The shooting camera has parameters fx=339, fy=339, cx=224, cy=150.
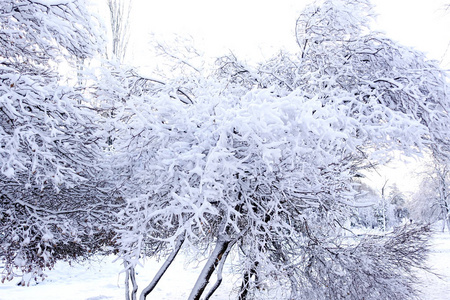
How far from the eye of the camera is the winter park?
354 centimetres

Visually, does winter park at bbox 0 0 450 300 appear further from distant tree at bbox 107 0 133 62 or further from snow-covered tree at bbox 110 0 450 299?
distant tree at bbox 107 0 133 62

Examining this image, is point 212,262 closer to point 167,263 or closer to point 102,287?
point 167,263

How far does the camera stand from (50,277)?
34.7 feet

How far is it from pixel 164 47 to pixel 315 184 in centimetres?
388

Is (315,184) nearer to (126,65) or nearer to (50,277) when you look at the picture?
(126,65)

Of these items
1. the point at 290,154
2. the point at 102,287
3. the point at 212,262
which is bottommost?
the point at 102,287

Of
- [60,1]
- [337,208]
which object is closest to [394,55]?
[337,208]

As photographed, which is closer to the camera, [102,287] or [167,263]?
[167,263]

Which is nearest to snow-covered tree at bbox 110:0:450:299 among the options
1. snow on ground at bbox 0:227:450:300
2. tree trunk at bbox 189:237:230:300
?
tree trunk at bbox 189:237:230:300

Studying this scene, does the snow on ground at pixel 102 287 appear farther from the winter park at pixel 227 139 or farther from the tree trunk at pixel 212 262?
the tree trunk at pixel 212 262

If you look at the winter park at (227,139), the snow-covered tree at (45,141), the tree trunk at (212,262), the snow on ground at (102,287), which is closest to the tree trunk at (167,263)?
the winter park at (227,139)

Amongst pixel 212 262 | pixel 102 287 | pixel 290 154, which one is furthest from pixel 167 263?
pixel 102 287

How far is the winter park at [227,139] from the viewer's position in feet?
11.6

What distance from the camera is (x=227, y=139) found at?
352 cm
